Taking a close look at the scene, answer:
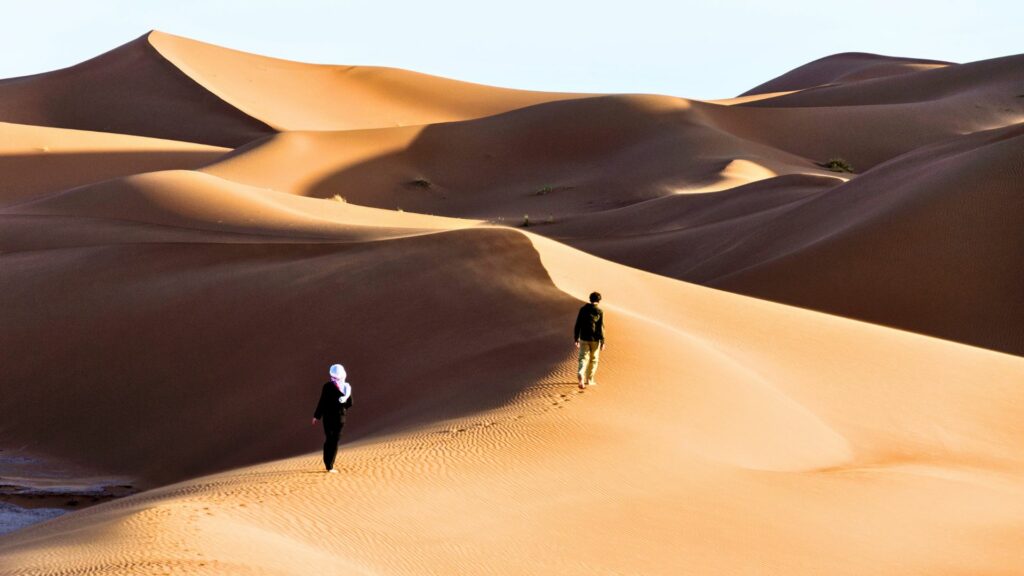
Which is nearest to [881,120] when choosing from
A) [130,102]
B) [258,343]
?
[130,102]

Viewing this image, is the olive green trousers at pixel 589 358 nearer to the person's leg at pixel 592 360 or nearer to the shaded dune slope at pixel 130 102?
the person's leg at pixel 592 360

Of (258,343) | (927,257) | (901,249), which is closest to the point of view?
(258,343)

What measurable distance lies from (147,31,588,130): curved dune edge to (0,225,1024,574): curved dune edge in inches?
1756

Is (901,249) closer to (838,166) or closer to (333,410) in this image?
(333,410)

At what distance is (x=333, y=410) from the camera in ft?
30.5

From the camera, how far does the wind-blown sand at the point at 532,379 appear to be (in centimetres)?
823

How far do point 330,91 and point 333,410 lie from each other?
56881 mm

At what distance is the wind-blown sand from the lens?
823cm

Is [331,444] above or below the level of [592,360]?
below

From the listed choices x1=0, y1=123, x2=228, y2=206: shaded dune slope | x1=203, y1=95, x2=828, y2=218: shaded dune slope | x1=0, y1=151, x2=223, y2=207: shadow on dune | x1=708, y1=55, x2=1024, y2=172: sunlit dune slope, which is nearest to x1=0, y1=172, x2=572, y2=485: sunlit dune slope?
x1=0, y1=151, x2=223, y2=207: shadow on dune

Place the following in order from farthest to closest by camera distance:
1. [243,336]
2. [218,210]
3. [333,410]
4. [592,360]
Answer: [218,210] < [243,336] < [592,360] < [333,410]

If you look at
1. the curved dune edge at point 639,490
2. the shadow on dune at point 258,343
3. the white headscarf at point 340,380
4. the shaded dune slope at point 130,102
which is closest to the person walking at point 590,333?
the curved dune edge at point 639,490

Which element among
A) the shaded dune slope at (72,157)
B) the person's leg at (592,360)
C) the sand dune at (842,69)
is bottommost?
the person's leg at (592,360)

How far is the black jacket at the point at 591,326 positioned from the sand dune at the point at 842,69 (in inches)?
3206
